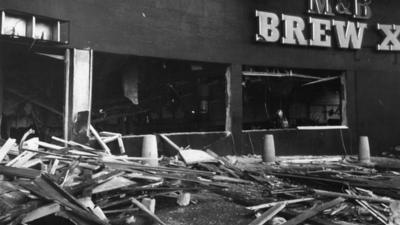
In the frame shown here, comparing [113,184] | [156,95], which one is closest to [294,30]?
[156,95]

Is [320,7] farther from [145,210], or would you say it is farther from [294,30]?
[145,210]

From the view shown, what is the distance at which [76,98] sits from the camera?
35.6 ft

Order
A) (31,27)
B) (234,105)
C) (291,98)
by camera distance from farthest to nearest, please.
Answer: (291,98), (234,105), (31,27)

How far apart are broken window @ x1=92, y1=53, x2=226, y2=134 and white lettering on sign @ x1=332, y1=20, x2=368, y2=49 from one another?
491cm

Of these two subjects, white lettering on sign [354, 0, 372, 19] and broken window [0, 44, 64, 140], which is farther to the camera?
white lettering on sign [354, 0, 372, 19]

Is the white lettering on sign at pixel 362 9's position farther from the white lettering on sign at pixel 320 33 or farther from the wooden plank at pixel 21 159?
the wooden plank at pixel 21 159

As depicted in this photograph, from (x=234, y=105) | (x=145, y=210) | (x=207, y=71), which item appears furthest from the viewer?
(x=207, y=71)

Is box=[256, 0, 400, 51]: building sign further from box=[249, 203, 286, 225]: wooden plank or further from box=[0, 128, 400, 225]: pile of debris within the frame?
box=[249, 203, 286, 225]: wooden plank

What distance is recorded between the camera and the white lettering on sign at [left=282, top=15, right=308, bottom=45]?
14750 mm

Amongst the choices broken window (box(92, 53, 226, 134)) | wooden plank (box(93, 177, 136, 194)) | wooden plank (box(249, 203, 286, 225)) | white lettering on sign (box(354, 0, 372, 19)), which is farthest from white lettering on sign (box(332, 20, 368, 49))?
wooden plank (box(93, 177, 136, 194))

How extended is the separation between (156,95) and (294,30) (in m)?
5.35

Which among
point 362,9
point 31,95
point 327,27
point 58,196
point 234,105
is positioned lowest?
point 58,196

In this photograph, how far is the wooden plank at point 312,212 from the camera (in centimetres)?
580

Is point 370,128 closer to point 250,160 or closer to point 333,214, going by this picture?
point 250,160
